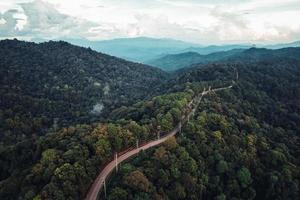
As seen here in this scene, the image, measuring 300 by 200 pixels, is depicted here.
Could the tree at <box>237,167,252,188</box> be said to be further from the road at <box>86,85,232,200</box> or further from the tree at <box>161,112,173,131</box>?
the tree at <box>161,112,173,131</box>

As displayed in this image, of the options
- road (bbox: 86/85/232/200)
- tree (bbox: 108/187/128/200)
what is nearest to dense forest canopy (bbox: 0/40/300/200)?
tree (bbox: 108/187/128/200)

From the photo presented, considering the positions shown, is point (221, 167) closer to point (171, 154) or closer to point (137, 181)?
point (171, 154)

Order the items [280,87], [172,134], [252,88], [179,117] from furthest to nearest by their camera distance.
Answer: [280,87] < [252,88] < [179,117] < [172,134]

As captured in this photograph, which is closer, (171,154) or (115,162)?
(115,162)

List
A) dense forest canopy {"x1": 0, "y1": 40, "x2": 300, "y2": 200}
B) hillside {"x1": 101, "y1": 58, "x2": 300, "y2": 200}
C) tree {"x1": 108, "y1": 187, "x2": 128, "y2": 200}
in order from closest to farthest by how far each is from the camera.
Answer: tree {"x1": 108, "y1": 187, "x2": 128, "y2": 200}
dense forest canopy {"x1": 0, "y1": 40, "x2": 300, "y2": 200}
hillside {"x1": 101, "y1": 58, "x2": 300, "y2": 200}

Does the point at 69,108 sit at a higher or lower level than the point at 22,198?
lower

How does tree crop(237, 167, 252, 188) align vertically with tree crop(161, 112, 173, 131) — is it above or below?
below

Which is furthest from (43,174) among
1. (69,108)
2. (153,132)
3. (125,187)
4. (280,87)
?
(280,87)

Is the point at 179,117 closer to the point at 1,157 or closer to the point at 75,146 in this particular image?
the point at 75,146

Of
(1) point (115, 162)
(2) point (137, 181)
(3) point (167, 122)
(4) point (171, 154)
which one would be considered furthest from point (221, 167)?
(2) point (137, 181)

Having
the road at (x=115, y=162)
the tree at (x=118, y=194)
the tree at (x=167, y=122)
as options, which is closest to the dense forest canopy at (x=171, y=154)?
the tree at (x=118, y=194)

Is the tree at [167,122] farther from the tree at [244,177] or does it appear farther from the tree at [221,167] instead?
the tree at [244,177]
